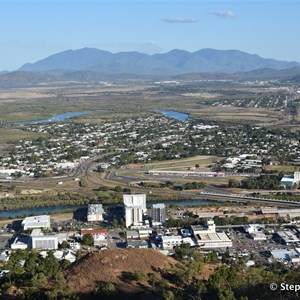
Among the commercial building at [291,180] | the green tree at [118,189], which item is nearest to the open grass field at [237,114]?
the commercial building at [291,180]

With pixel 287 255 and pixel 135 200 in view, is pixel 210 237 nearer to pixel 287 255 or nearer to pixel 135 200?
pixel 287 255

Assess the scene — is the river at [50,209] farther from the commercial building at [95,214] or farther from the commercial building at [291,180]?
the commercial building at [291,180]

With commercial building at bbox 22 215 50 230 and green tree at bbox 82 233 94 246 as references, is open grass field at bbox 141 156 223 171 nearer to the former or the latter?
commercial building at bbox 22 215 50 230

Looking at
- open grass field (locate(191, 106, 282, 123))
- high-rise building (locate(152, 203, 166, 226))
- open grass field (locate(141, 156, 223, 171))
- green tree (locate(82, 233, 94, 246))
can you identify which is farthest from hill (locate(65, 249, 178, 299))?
open grass field (locate(191, 106, 282, 123))

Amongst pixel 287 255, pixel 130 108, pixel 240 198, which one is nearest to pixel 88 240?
pixel 287 255

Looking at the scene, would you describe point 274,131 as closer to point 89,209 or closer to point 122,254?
point 89,209

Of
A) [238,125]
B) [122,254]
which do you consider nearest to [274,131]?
[238,125]
